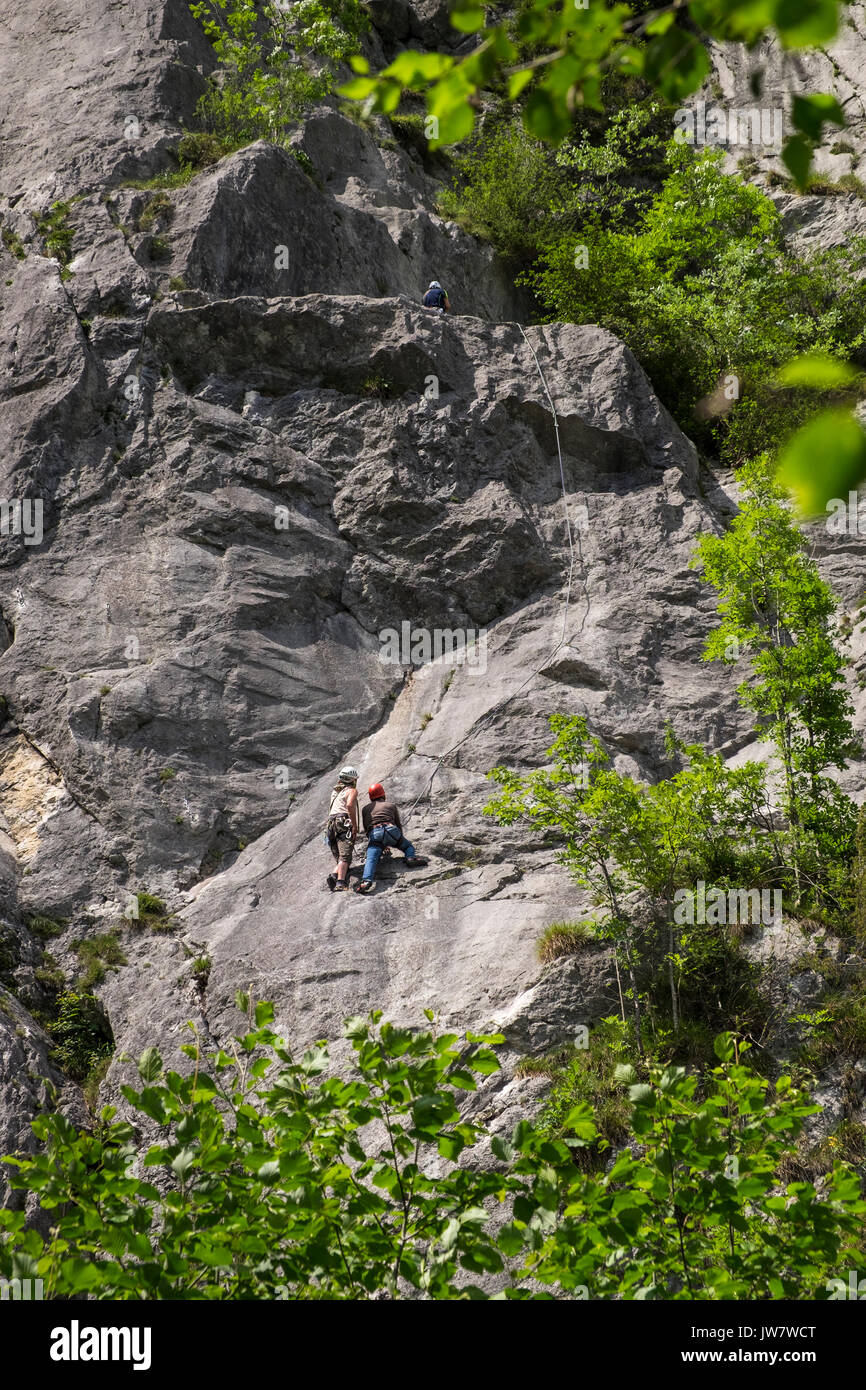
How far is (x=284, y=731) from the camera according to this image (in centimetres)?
1375

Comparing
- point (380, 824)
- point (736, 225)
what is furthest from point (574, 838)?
point (736, 225)

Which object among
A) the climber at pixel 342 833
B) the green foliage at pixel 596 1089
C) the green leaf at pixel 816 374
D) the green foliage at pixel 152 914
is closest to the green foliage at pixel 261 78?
the climber at pixel 342 833

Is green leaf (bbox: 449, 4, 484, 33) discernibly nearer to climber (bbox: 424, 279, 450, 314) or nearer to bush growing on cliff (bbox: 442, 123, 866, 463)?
bush growing on cliff (bbox: 442, 123, 866, 463)

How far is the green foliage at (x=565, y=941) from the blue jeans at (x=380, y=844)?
2.24 m

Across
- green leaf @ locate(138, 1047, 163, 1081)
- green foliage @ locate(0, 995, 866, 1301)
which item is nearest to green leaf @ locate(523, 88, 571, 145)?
green foliage @ locate(0, 995, 866, 1301)

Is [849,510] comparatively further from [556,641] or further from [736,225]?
[736,225]

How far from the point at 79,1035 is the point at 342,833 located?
3.45 meters

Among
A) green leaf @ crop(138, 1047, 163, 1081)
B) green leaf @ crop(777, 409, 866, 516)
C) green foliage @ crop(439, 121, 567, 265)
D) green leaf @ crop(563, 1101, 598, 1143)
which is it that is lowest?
green leaf @ crop(563, 1101, 598, 1143)

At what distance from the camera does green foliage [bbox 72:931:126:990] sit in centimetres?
1124

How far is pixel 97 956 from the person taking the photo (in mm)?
11500

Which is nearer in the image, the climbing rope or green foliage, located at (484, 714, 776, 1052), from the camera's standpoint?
green foliage, located at (484, 714, 776, 1052)

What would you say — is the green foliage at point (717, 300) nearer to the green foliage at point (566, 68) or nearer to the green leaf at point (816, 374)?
the green foliage at point (566, 68)

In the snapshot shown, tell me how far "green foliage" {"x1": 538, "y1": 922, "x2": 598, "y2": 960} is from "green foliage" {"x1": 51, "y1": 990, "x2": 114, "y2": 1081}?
15.5 ft

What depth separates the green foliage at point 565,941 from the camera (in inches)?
386
